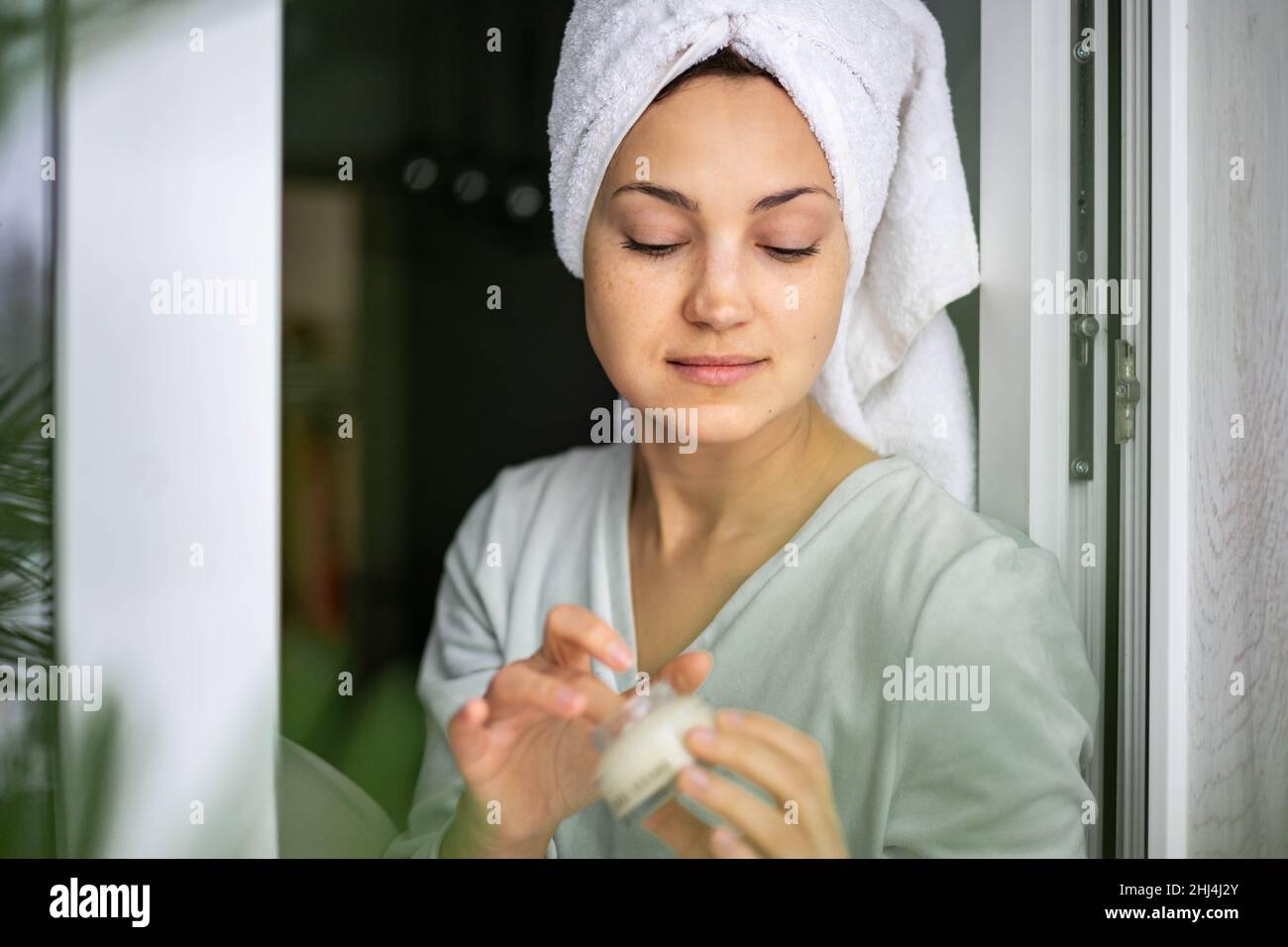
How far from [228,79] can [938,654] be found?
31.1 inches

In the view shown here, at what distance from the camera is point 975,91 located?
36.5 inches

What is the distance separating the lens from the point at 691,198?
0.86 m

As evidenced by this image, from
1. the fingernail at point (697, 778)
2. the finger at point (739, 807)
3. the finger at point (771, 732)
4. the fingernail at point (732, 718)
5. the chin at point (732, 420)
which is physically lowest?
the finger at point (739, 807)

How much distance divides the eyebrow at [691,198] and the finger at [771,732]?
15.6 inches

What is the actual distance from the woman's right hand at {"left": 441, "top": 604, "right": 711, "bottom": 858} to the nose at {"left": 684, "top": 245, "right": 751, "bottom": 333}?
26 centimetres

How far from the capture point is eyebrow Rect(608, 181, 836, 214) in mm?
859

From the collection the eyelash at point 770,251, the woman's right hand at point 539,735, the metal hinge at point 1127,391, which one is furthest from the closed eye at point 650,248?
the metal hinge at point 1127,391

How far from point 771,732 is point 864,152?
0.47m

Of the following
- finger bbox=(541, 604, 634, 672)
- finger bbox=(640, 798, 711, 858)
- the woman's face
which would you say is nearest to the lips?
the woman's face

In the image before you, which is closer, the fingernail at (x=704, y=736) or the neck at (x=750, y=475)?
the fingernail at (x=704, y=736)

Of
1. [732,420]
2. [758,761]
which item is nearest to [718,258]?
[732,420]

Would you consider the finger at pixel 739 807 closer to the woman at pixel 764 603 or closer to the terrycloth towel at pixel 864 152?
the woman at pixel 764 603

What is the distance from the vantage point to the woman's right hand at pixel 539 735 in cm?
80
